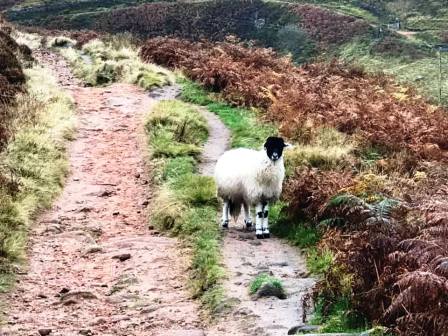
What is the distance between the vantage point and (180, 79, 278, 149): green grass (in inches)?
672

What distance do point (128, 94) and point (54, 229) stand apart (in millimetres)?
13188

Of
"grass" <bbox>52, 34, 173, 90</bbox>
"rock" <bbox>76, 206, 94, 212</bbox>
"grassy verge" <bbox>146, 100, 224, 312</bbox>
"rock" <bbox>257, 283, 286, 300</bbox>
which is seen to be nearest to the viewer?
"rock" <bbox>257, 283, 286, 300</bbox>

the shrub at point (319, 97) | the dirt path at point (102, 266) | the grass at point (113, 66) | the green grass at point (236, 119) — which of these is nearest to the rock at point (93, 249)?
the dirt path at point (102, 266)

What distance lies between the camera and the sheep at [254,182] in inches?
436

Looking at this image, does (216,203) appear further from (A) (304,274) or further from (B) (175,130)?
(B) (175,130)

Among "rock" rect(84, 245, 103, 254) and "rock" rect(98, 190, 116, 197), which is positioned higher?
"rock" rect(84, 245, 103, 254)

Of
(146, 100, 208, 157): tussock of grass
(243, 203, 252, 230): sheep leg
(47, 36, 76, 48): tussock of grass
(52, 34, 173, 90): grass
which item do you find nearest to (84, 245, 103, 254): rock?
(243, 203, 252, 230): sheep leg

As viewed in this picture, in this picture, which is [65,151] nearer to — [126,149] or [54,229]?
[126,149]

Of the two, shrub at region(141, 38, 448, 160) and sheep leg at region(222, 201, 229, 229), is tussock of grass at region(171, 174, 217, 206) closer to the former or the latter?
sheep leg at region(222, 201, 229, 229)

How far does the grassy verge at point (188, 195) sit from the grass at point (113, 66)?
6543 mm

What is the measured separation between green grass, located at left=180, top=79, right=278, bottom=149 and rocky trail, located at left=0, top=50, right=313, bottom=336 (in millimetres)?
1641

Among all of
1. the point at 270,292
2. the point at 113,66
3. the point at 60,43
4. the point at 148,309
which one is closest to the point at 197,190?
the point at 148,309

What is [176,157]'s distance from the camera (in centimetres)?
1571

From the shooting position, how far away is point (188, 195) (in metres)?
12.5
